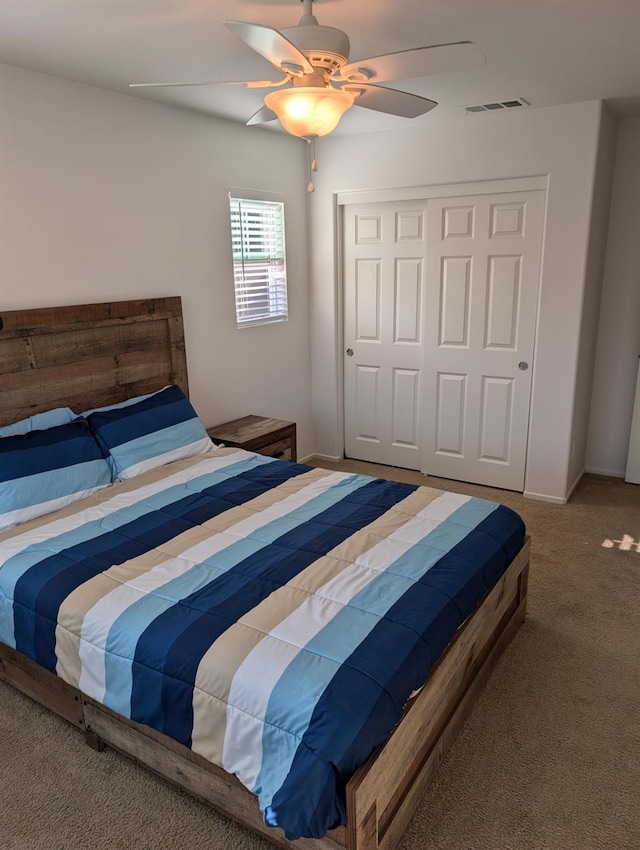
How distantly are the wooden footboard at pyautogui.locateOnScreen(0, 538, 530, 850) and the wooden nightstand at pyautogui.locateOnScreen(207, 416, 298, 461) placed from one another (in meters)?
1.74

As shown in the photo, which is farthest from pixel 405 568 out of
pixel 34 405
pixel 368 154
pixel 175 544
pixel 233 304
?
pixel 368 154

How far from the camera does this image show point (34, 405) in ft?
9.86

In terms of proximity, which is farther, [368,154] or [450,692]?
[368,154]

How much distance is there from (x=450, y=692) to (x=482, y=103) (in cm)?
311

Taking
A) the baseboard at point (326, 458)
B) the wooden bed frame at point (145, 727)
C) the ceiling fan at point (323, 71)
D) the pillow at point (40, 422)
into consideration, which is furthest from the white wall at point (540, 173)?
the pillow at point (40, 422)

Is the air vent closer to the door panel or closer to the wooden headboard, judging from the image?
the door panel

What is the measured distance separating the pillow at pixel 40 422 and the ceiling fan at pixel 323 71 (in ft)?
5.21

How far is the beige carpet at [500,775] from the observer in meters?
1.85

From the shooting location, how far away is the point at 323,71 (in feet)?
6.41

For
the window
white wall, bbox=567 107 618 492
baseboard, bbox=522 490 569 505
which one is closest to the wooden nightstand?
the window

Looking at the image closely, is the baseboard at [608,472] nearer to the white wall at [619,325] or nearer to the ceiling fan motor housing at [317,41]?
the white wall at [619,325]

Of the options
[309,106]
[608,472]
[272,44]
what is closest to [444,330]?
[608,472]

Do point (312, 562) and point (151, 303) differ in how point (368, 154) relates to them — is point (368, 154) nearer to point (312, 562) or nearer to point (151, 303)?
point (151, 303)

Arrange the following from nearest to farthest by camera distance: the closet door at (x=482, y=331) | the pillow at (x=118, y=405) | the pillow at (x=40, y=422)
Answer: the pillow at (x=40, y=422)
the pillow at (x=118, y=405)
the closet door at (x=482, y=331)
